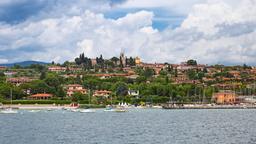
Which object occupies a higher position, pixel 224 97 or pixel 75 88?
pixel 75 88

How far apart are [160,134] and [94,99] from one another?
100 metres

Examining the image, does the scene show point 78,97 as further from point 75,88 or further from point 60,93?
point 75,88

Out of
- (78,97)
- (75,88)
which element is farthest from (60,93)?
(75,88)

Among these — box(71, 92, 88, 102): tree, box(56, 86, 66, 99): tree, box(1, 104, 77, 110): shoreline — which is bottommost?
box(1, 104, 77, 110): shoreline

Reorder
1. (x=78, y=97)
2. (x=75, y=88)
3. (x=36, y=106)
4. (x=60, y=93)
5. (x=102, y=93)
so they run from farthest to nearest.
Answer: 1. (x=75, y=88)
2. (x=102, y=93)
3. (x=60, y=93)
4. (x=78, y=97)
5. (x=36, y=106)

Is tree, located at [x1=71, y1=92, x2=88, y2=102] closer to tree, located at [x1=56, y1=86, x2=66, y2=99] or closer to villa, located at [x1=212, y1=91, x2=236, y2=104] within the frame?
tree, located at [x1=56, y1=86, x2=66, y2=99]

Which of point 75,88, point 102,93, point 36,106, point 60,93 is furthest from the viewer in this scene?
point 75,88

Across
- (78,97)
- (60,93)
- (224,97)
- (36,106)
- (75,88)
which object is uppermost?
(75,88)

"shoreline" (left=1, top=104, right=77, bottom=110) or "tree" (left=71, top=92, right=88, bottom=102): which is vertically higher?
"tree" (left=71, top=92, right=88, bottom=102)

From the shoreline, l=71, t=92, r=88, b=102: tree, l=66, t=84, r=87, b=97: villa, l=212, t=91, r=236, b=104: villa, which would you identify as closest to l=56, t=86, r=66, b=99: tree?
l=71, t=92, r=88, b=102: tree

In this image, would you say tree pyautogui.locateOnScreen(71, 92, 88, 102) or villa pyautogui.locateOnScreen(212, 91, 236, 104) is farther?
villa pyautogui.locateOnScreen(212, 91, 236, 104)

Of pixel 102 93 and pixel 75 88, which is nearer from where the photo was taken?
pixel 102 93

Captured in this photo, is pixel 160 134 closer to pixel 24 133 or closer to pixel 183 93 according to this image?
pixel 24 133

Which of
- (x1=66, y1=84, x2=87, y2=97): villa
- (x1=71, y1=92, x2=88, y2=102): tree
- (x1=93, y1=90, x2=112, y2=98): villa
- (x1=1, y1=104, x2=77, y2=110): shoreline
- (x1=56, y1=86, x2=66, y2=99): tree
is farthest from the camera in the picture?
(x1=66, y1=84, x2=87, y2=97): villa
